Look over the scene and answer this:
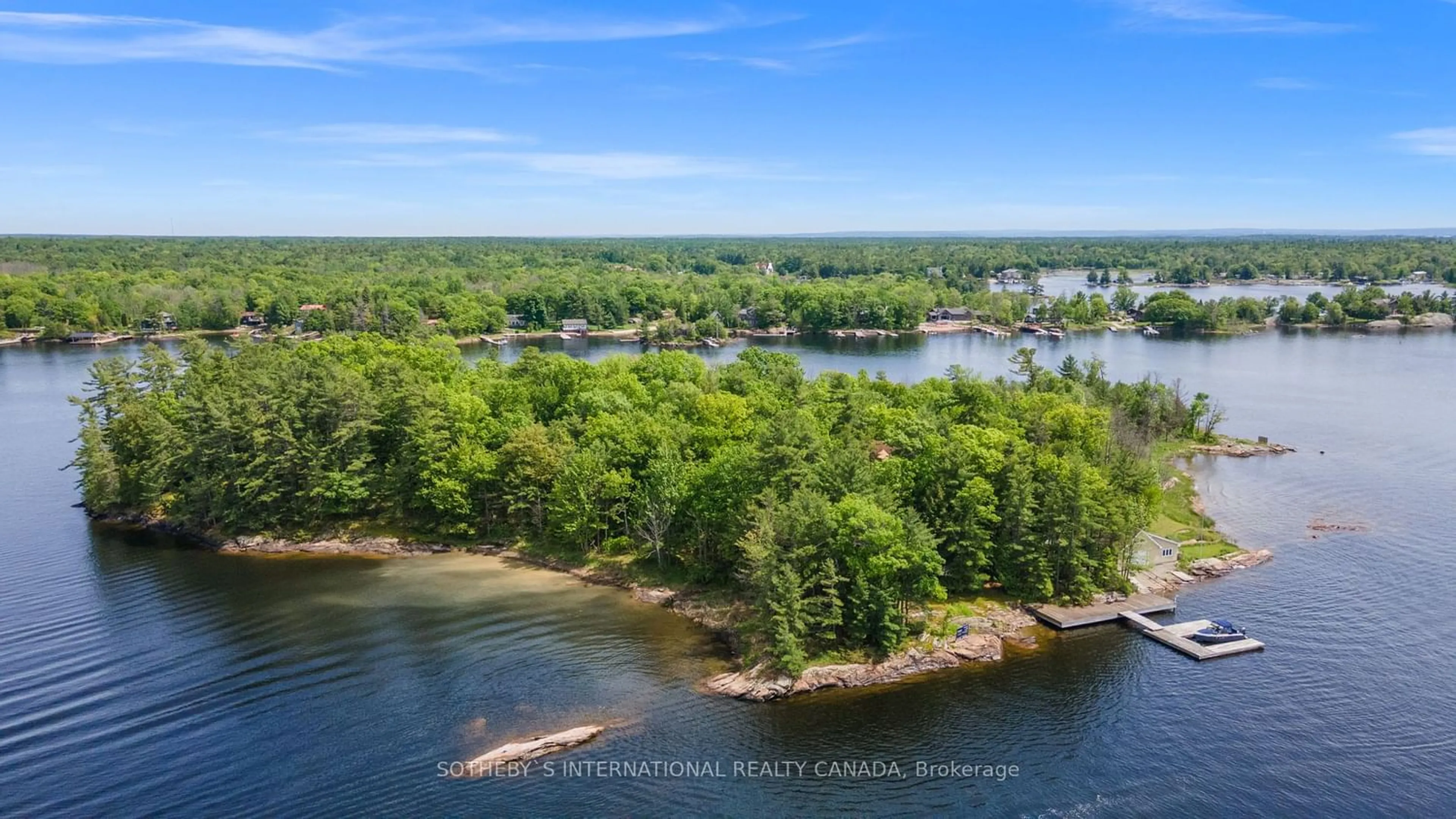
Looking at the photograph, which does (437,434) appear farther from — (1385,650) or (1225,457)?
(1225,457)

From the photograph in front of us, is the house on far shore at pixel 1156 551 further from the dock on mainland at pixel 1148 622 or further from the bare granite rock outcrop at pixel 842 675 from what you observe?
the bare granite rock outcrop at pixel 842 675

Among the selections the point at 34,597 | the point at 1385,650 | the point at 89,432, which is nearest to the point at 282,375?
the point at 89,432

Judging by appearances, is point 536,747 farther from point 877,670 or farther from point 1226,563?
point 1226,563

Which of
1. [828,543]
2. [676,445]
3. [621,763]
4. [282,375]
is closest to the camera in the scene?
[621,763]

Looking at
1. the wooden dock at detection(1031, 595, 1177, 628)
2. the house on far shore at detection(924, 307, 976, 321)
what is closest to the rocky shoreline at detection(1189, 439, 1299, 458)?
the wooden dock at detection(1031, 595, 1177, 628)

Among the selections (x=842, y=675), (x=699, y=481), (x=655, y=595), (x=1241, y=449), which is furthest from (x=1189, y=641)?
(x=1241, y=449)

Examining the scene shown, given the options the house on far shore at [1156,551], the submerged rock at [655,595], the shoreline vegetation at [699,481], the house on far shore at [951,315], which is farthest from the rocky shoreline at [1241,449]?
the house on far shore at [951,315]
